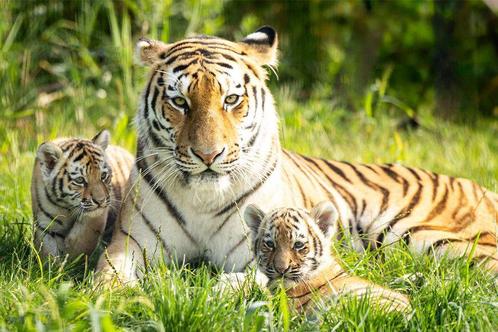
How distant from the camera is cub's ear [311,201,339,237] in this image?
15.8 feet

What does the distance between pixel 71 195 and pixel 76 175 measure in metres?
0.12

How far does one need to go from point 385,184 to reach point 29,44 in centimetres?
575

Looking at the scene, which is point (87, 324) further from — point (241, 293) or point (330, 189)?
point (330, 189)

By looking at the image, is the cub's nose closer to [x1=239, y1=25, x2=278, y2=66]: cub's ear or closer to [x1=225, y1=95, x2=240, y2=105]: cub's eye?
[x1=225, y1=95, x2=240, y2=105]: cub's eye

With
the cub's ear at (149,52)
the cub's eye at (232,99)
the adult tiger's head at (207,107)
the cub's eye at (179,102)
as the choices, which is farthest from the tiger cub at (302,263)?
the cub's ear at (149,52)

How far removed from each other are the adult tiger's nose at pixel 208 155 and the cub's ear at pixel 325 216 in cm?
58

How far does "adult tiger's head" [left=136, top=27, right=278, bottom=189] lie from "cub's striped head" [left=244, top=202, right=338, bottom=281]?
421 millimetres

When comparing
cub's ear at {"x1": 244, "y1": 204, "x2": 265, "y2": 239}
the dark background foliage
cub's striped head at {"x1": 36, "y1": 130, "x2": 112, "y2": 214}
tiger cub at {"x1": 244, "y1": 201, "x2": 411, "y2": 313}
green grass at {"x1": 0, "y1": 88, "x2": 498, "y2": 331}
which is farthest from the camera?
the dark background foliage

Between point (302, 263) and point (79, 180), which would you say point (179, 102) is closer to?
point (79, 180)

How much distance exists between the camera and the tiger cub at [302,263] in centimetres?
440

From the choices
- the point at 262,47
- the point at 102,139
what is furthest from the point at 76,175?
the point at 262,47

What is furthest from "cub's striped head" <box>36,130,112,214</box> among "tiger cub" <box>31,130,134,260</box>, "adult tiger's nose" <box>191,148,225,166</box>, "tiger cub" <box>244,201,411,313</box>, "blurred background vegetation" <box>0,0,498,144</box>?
"blurred background vegetation" <box>0,0,498,144</box>

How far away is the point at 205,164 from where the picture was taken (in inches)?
192

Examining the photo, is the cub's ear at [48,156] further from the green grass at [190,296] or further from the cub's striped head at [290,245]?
the cub's striped head at [290,245]
